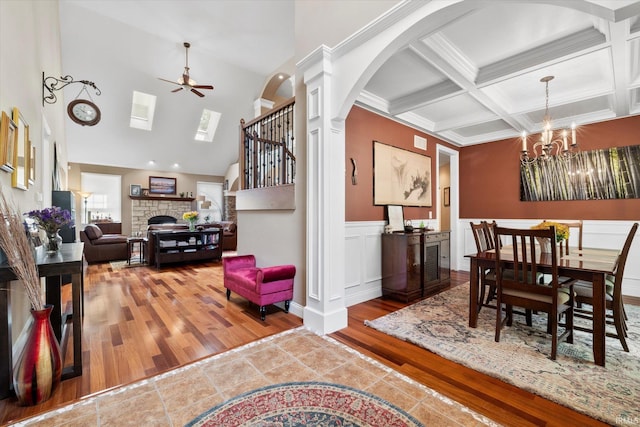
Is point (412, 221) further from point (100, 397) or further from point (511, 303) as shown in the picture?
point (100, 397)

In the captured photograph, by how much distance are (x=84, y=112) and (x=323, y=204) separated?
167 inches

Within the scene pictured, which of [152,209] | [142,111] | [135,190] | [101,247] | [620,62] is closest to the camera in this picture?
[620,62]

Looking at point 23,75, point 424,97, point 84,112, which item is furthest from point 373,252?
point 84,112

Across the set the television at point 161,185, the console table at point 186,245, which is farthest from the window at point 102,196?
the console table at point 186,245

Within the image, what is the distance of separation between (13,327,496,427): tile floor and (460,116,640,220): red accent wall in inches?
177

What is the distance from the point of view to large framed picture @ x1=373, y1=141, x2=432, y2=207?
4.08 meters

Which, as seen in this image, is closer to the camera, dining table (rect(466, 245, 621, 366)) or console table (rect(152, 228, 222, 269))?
dining table (rect(466, 245, 621, 366))

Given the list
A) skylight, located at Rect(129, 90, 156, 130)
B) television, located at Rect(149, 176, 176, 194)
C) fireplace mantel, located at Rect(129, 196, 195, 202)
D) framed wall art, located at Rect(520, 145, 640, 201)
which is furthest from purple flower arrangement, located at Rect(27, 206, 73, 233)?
television, located at Rect(149, 176, 176, 194)

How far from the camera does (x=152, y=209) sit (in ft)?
34.7

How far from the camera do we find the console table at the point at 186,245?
19.5 ft

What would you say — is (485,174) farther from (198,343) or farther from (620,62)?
(198,343)

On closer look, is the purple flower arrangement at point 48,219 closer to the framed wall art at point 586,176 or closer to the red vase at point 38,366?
the red vase at point 38,366

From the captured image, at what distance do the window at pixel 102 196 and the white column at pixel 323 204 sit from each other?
1006 cm

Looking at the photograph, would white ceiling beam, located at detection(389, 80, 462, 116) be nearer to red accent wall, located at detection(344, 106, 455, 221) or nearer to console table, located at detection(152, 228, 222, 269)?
red accent wall, located at detection(344, 106, 455, 221)
